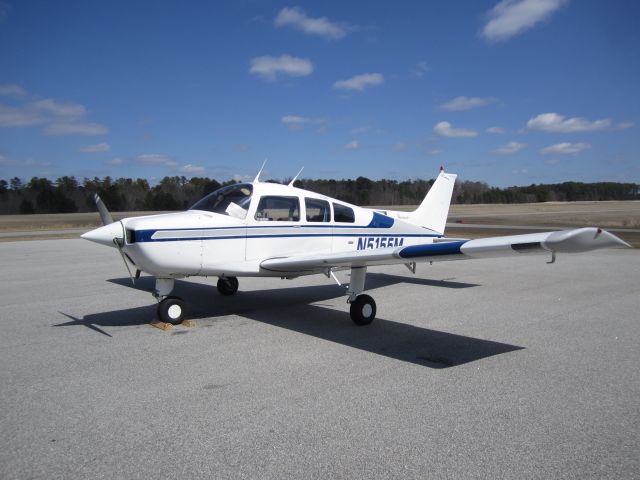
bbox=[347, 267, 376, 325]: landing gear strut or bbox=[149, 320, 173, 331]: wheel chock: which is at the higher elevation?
bbox=[347, 267, 376, 325]: landing gear strut

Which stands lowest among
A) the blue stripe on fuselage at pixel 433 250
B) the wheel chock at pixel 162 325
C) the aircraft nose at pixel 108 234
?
the wheel chock at pixel 162 325

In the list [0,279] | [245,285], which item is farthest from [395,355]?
[0,279]

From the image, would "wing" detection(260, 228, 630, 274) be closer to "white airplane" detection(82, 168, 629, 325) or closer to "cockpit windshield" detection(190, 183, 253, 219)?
"white airplane" detection(82, 168, 629, 325)

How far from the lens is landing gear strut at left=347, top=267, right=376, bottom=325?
23.4 ft

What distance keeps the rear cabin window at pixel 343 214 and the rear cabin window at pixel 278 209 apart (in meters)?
0.82

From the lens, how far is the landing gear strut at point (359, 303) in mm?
7136

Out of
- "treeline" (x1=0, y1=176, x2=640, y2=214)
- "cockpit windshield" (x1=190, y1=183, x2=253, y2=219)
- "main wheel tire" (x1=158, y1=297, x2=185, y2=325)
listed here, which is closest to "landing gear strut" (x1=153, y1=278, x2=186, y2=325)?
"main wheel tire" (x1=158, y1=297, x2=185, y2=325)

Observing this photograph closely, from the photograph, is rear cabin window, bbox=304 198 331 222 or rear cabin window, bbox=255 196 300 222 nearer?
rear cabin window, bbox=255 196 300 222

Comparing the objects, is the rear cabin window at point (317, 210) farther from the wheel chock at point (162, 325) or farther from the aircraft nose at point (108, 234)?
the aircraft nose at point (108, 234)

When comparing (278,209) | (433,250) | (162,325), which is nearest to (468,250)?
(433,250)

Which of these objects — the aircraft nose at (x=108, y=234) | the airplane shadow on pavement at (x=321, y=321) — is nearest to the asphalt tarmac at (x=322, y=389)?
Answer: the airplane shadow on pavement at (x=321, y=321)

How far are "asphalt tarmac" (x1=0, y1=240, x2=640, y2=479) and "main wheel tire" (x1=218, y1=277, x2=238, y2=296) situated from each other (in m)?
0.38

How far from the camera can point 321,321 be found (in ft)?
24.7

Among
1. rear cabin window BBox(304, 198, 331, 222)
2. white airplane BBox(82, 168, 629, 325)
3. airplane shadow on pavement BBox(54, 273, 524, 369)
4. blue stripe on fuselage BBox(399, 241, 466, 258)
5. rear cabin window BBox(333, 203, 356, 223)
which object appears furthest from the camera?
rear cabin window BBox(333, 203, 356, 223)
